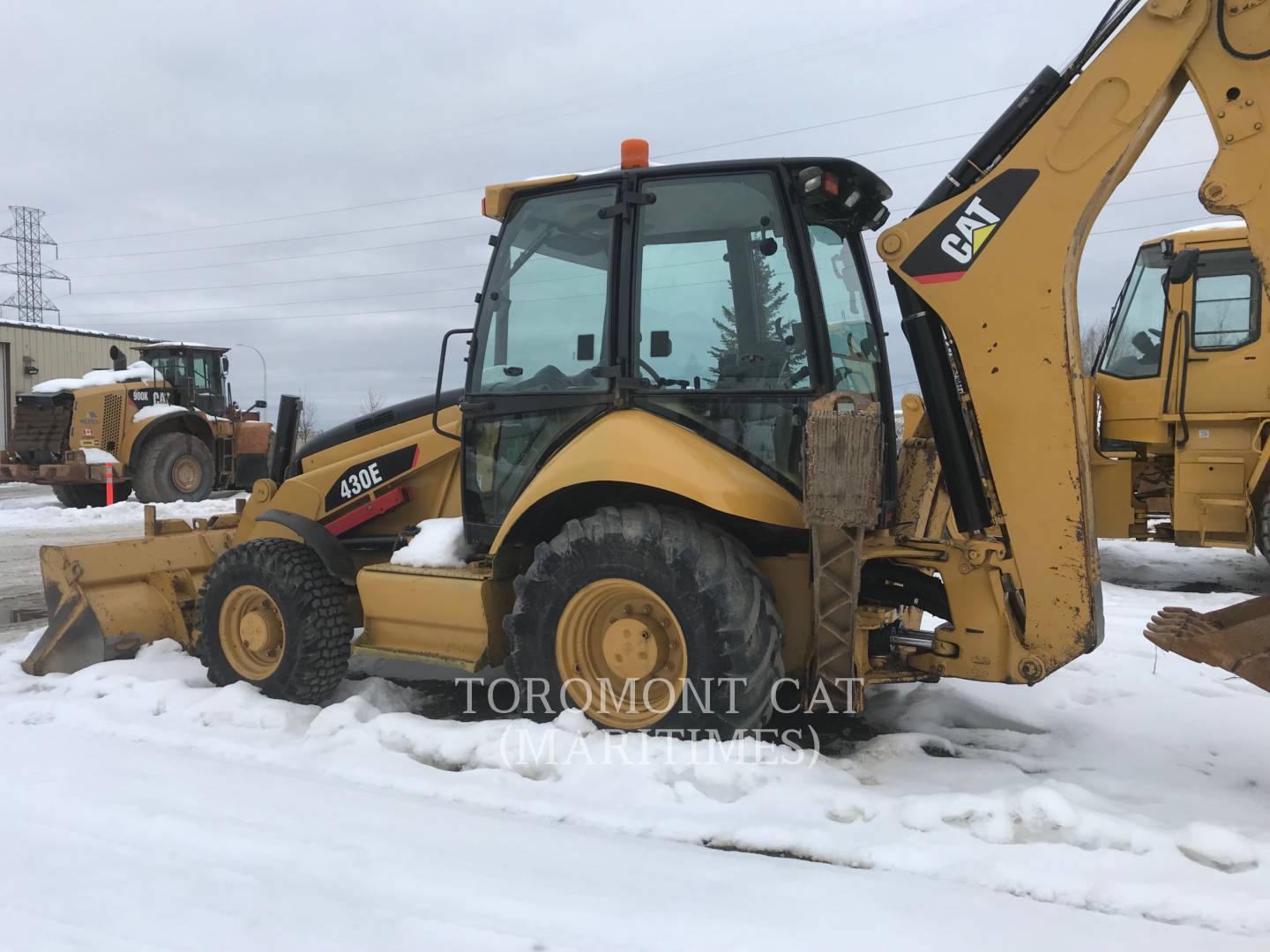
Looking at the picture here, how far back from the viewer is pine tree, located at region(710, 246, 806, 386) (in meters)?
3.53

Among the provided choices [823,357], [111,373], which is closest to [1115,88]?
[823,357]

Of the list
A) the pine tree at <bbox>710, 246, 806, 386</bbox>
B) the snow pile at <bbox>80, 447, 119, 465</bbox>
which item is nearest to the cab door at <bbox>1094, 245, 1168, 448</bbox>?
the pine tree at <bbox>710, 246, 806, 386</bbox>

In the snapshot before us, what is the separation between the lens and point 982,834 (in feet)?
8.95

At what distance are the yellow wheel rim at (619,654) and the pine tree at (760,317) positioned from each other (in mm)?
986

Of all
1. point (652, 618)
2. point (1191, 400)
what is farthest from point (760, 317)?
point (1191, 400)

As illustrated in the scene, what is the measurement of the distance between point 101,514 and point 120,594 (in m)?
10.0

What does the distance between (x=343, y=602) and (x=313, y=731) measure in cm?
85

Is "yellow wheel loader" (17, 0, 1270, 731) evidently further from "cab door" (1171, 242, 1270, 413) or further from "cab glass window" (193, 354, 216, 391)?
"cab glass window" (193, 354, 216, 391)

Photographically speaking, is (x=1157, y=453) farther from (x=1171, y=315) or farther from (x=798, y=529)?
(x=798, y=529)

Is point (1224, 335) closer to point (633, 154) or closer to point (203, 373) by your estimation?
point (633, 154)

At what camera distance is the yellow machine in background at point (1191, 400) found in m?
7.31

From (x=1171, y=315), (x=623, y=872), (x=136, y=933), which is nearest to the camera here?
(x=136, y=933)

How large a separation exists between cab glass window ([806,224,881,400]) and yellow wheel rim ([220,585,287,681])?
9.75ft

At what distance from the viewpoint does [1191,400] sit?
753cm
